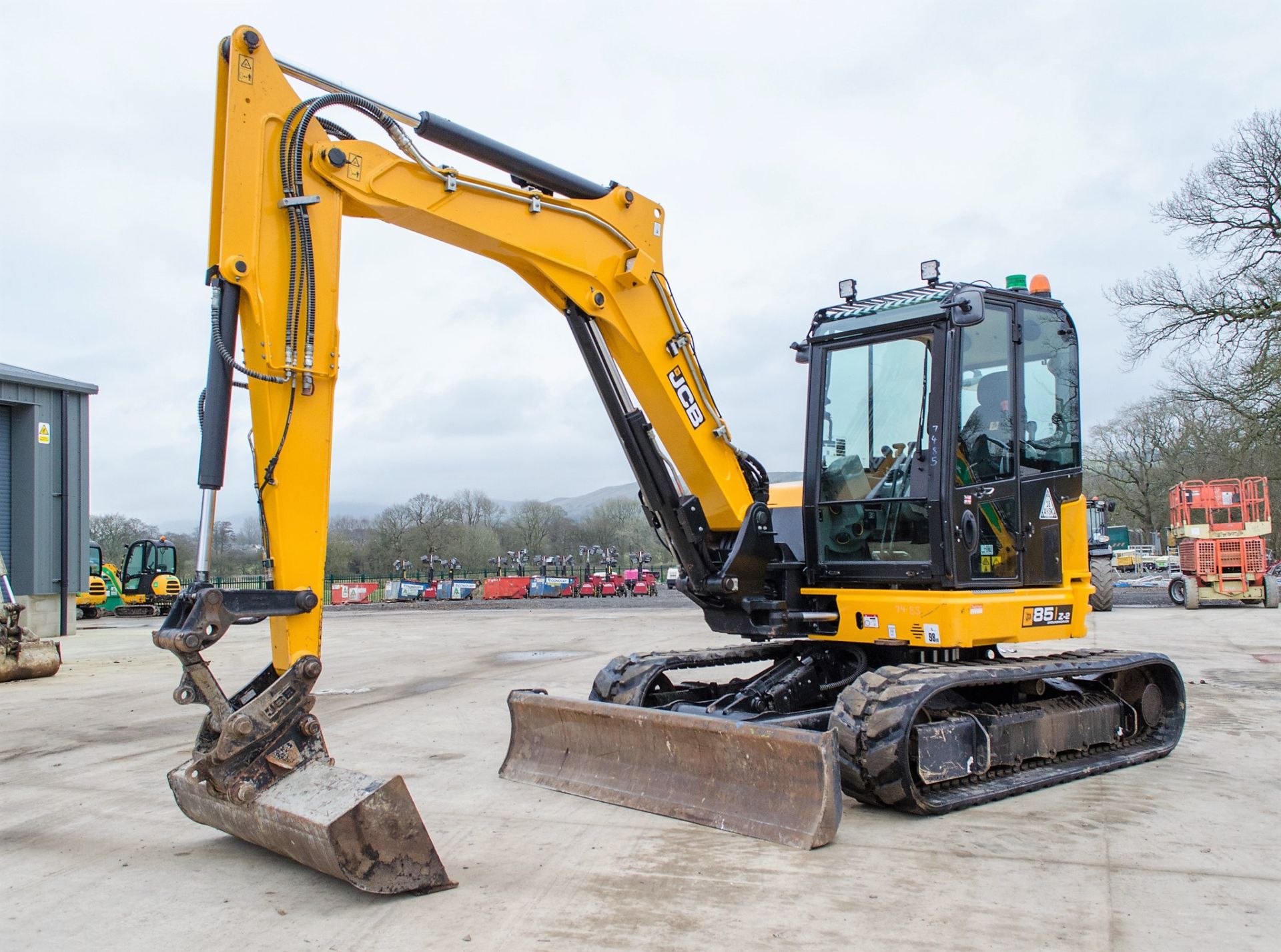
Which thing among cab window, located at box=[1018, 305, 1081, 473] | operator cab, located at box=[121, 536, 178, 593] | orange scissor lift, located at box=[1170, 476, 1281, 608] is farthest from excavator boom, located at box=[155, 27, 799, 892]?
operator cab, located at box=[121, 536, 178, 593]

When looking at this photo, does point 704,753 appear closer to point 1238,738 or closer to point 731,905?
point 731,905

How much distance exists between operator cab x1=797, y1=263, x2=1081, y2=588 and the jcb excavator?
0.02m

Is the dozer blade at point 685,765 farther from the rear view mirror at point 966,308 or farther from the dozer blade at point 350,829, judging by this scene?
the rear view mirror at point 966,308

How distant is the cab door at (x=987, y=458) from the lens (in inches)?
245

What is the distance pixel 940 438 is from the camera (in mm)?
6223

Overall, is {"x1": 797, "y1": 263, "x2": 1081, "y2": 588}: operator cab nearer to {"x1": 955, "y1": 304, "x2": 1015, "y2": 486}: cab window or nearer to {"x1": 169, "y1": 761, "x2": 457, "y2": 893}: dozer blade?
{"x1": 955, "y1": 304, "x2": 1015, "y2": 486}: cab window

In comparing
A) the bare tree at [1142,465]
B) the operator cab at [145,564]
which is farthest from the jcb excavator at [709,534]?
the bare tree at [1142,465]

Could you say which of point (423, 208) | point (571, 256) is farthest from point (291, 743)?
point (571, 256)

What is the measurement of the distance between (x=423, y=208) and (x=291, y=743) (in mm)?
2819

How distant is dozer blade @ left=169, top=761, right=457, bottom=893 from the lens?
420 cm

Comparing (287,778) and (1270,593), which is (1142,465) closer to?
(1270,593)

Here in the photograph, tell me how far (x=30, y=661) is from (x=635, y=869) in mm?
10760

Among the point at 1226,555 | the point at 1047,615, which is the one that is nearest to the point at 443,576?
the point at 1226,555

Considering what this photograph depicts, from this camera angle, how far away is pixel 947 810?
560cm
